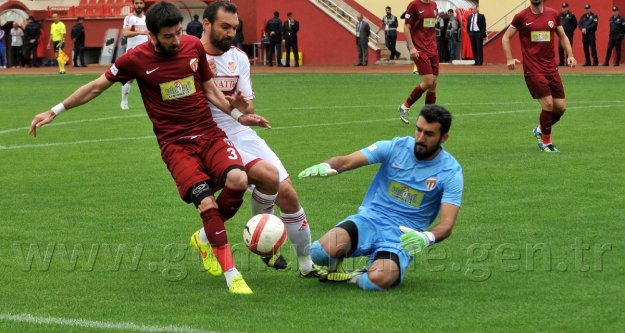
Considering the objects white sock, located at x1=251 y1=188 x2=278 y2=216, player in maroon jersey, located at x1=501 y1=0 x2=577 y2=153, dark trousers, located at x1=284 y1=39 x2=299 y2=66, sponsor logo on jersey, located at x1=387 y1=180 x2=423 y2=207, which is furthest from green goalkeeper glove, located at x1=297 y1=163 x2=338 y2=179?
dark trousers, located at x1=284 y1=39 x2=299 y2=66

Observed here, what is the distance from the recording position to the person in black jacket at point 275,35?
157 feet

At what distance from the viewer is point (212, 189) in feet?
28.4

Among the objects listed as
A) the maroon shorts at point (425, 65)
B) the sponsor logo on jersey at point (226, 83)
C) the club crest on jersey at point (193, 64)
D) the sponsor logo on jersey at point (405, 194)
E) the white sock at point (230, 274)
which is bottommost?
the maroon shorts at point (425, 65)

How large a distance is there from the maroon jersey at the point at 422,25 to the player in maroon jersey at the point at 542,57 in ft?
14.1

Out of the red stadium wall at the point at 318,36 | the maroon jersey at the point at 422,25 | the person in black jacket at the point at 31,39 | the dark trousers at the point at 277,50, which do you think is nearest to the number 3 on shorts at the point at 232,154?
the maroon jersey at the point at 422,25

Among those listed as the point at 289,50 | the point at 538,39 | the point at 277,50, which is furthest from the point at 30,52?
the point at 538,39

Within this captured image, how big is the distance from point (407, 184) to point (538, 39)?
360 inches

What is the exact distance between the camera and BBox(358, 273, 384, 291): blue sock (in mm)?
8203

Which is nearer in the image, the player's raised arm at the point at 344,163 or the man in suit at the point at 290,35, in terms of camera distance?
the player's raised arm at the point at 344,163

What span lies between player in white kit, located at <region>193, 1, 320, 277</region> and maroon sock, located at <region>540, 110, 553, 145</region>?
780 cm

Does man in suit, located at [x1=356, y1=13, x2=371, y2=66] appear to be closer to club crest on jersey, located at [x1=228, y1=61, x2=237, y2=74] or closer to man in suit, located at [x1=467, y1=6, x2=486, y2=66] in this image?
man in suit, located at [x1=467, y1=6, x2=486, y2=66]

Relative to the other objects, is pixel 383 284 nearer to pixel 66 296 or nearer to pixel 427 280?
pixel 427 280

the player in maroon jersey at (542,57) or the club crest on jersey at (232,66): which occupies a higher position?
the club crest on jersey at (232,66)

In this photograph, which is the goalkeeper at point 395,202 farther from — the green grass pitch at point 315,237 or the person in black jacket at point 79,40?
the person in black jacket at point 79,40
